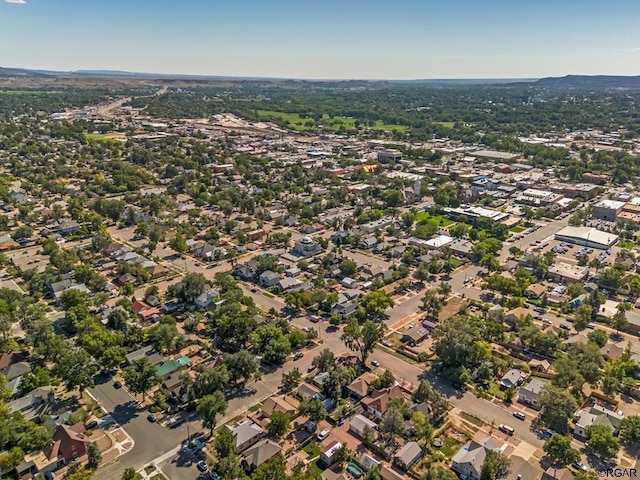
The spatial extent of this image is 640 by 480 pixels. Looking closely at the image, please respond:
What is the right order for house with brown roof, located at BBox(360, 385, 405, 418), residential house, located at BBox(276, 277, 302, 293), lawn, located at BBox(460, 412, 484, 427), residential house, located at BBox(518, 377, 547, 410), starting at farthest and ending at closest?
1. residential house, located at BBox(276, 277, 302, 293)
2. residential house, located at BBox(518, 377, 547, 410)
3. house with brown roof, located at BBox(360, 385, 405, 418)
4. lawn, located at BBox(460, 412, 484, 427)

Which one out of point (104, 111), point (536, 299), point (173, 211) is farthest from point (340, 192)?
point (104, 111)

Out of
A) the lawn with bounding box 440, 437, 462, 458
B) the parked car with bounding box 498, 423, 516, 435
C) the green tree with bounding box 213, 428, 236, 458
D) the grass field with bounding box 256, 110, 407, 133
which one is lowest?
the lawn with bounding box 440, 437, 462, 458

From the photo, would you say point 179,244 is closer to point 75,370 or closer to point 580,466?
point 75,370

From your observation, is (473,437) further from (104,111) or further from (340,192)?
(104,111)

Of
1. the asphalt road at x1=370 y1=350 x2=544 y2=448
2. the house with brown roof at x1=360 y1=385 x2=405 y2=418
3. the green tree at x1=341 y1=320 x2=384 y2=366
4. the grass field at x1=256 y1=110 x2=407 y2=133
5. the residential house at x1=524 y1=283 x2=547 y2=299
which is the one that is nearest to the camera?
the asphalt road at x1=370 y1=350 x2=544 y2=448

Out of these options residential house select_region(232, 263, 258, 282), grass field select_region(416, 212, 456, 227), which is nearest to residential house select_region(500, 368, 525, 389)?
residential house select_region(232, 263, 258, 282)

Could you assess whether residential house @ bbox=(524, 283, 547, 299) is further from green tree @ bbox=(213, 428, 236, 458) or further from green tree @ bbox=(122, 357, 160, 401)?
green tree @ bbox=(122, 357, 160, 401)
